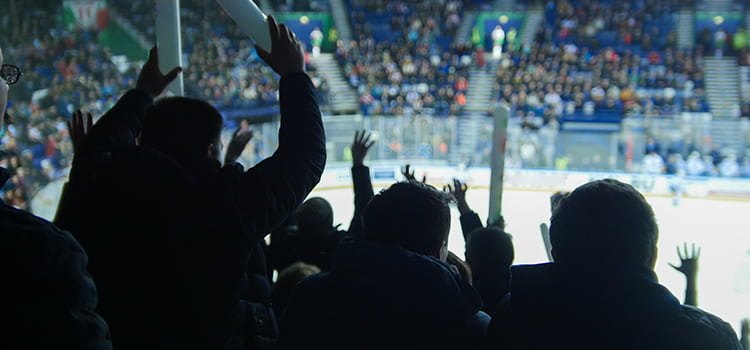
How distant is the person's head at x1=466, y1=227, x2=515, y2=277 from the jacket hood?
0.60 meters

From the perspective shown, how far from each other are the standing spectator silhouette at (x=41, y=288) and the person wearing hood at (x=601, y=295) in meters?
0.71

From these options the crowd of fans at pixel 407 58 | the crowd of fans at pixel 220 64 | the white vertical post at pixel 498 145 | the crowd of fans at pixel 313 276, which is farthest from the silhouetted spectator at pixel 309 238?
the crowd of fans at pixel 407 58

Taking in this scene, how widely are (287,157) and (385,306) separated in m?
0.32

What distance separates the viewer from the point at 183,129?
1231 mm

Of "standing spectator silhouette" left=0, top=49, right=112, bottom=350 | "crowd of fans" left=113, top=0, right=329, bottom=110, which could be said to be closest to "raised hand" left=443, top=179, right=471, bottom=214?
"standing spectator silhouette" left=0, top=49, right=112, bottom=350

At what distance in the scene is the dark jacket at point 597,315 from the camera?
1060 mm

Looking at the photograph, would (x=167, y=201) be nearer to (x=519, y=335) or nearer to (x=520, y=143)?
(x=519, y=335)

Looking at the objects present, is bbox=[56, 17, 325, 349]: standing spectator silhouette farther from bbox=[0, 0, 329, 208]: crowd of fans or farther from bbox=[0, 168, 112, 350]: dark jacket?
bbox=[0, 0, 329, 208]: crowd of fans

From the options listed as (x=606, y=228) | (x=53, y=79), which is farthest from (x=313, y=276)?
(x=53, y=79)

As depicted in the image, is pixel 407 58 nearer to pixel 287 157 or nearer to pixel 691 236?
pixel 691 236

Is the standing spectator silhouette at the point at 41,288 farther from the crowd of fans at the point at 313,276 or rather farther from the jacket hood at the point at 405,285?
the jacket hood at the point at 405,285

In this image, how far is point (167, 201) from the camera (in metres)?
1.11

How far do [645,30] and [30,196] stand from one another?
16308 millimetres

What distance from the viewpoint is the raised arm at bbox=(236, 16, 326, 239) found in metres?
1.10
